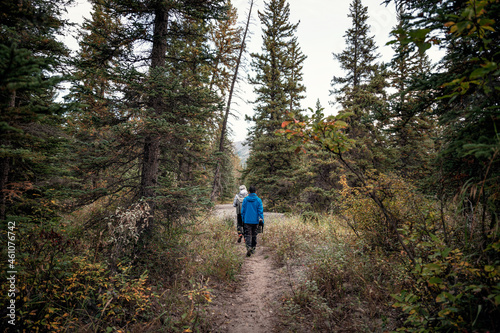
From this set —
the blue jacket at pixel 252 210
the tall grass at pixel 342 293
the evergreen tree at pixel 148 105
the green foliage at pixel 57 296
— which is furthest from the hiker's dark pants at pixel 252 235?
the green foliage at pixel 57 296

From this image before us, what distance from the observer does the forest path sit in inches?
160

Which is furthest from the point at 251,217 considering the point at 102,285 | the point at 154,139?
the point at 102,285

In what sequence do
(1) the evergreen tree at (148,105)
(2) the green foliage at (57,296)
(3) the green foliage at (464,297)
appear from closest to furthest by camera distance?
1. (3) the green foliage at (464,297)
2. (2) the green foliage at (57,296)
3. (1) the evergreen tree at (148,105)

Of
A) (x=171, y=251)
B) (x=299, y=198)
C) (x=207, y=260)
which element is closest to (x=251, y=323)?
(x=207, y=260)

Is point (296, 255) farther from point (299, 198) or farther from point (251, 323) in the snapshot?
point (299, 198)

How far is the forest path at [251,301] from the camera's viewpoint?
4.06m

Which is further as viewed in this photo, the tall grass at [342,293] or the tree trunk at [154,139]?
the tree trunk at [154,139]

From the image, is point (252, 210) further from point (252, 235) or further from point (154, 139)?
point (154, 139)

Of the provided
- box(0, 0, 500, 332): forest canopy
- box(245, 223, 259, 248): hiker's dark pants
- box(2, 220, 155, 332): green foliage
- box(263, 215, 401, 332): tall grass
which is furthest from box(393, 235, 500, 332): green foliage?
box(245, 223, 259, 248): hiker's dark pants

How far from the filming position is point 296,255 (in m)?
6.73

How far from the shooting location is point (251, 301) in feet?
16.2

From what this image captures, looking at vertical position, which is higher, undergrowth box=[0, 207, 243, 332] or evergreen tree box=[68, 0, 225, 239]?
evergreen tree box=[68, 0, 225, 239]

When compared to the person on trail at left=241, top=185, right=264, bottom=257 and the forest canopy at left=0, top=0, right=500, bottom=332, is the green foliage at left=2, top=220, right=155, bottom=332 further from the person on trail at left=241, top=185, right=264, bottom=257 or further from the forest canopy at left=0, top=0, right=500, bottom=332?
the person on trail at left=241, top=185, right=264, bottom=257

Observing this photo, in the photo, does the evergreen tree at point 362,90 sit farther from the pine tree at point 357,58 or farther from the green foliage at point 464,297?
the green foliage at point 464,297
